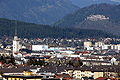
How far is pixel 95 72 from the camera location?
8625cm

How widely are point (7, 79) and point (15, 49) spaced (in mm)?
109714

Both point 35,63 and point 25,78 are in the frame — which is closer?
point 25,78

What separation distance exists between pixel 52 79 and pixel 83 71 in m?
26.7

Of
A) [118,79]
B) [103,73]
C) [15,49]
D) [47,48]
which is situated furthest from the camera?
[47,48]

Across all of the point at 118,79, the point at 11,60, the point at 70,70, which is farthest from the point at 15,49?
the point at 118,79

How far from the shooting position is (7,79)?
60.9m

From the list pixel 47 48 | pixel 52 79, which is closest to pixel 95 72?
pixel 52 79

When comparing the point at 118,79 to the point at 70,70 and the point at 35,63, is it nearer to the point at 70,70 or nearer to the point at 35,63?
the point at 70,70

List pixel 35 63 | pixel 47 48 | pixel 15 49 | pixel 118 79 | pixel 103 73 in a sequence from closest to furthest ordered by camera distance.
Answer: pixel 118 79 < pixel 103 73 < pixel 35 63 < pixel 15 49 < pixel 47 48

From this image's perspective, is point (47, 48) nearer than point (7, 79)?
No

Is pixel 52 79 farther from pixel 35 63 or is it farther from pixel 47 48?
pixel 47 48

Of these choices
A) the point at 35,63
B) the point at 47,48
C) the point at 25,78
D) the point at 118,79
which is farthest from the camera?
the point at 47,48

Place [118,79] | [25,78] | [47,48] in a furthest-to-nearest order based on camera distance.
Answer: [47,48] < [118,79] < [25,78]

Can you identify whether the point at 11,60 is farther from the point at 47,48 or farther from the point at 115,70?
the point at 47,48
